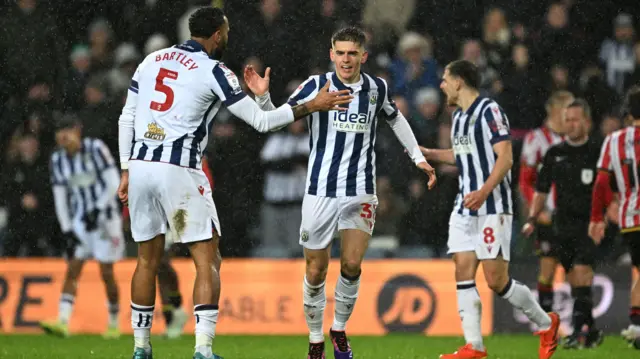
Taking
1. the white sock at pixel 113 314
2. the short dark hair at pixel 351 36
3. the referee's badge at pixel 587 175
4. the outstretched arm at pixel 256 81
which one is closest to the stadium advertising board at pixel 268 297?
the white sock at pixel 113 314

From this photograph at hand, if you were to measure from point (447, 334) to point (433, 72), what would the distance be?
115 inches

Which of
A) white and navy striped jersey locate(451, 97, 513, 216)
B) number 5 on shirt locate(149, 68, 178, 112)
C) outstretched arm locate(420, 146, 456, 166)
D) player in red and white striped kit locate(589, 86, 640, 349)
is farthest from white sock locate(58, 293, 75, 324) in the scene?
number 5 on shirt locate(149, 68, 178, 112)

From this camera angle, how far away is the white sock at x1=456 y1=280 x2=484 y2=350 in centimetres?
787

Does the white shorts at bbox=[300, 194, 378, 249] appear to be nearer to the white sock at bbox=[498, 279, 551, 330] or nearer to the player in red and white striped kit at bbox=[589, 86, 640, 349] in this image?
the white sock at bbox=[498, 279, 551, 330]

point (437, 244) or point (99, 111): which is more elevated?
point (99, 111)

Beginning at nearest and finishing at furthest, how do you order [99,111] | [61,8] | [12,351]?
[12,351] < [99,111] < [61,8]

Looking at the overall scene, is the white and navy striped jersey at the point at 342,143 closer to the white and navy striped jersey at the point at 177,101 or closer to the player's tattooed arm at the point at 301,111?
the player's tattooed arm at the point at 301,111

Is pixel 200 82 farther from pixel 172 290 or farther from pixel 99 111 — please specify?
pixel 99 111

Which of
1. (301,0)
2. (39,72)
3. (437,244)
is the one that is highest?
(301,0)

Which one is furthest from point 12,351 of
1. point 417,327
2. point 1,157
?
point 1,157

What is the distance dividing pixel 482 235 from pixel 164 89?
2512 millimetres

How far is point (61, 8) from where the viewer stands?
13.9 m

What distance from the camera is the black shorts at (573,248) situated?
32.4ft

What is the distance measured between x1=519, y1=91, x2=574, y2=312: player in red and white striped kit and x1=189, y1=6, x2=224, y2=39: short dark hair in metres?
4.26
